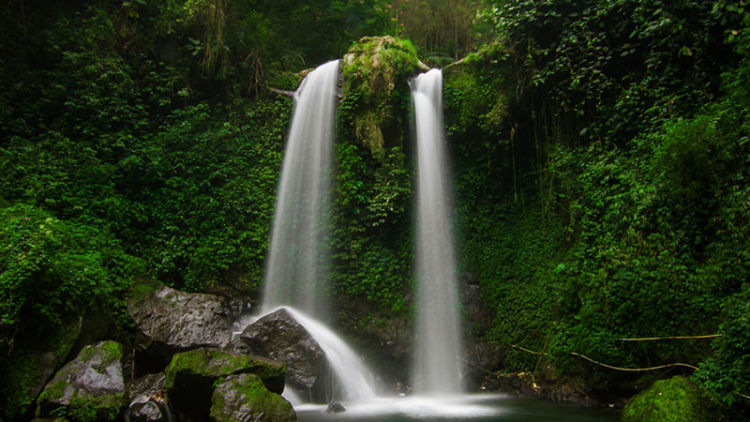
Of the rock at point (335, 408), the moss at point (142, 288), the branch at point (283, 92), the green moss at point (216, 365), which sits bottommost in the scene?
the rock at point (335, 408)

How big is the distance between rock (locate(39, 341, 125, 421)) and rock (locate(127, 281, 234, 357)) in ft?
3.17

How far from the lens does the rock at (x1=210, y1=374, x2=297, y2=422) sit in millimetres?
4758

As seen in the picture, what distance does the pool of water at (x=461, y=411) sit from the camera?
5.92 meters

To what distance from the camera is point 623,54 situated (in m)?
7.37

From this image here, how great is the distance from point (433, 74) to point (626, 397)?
25.0 ft

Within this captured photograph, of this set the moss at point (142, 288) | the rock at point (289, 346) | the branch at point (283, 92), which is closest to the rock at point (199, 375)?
the rock at point (289, 346)

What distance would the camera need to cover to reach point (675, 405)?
4531 mm

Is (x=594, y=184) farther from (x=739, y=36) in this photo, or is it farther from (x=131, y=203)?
(x=131, y=203)

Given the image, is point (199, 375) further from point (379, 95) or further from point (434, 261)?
point (379, 95)

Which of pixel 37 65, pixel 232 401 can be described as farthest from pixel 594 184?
pixel 37 65

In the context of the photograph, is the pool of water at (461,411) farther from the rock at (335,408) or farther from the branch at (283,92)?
the branch at (283,92)

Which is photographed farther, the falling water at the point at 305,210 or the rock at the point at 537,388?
the falling water at the point at 305,210

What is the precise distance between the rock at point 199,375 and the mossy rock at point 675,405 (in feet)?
14.7

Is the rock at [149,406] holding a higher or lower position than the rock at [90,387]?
lower
